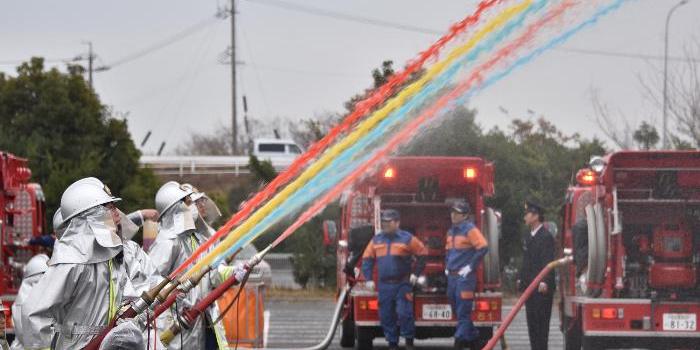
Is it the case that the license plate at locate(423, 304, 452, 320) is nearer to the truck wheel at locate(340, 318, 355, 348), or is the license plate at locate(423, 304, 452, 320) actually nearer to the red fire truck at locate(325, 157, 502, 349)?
the red fire truck at locate(325, 157, 502, 349)

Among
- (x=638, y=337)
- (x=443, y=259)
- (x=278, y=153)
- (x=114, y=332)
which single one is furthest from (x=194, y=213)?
(x=278, y=153)

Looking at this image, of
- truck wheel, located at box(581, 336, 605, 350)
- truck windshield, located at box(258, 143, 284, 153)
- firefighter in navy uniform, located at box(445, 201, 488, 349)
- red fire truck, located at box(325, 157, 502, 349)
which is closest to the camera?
truck wheel, located at box(581, 336, 605, 350)

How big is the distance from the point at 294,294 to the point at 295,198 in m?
22.0

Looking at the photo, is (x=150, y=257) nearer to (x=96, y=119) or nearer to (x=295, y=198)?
(x=295, y=198)

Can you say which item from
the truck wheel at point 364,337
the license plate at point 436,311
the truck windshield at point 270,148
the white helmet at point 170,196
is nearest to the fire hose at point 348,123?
the white helmet at point 170,196

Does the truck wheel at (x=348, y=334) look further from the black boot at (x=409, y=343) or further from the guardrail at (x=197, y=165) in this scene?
the guardrail at (x=197, y=165)

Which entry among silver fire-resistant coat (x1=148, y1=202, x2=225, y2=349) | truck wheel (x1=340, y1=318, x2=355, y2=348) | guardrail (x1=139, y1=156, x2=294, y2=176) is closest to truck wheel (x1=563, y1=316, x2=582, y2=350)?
truck wheel (x1=340, y1=318, x2=355, y2=348)

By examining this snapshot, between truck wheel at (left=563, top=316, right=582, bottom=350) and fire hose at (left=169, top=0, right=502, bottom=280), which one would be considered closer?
fire hose at (left=169, top=0, right=502, bottom=280)

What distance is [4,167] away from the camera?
20234mm

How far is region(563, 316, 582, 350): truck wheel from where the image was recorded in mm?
17766

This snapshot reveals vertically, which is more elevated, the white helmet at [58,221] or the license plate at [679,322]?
the white helmet at [58,221]

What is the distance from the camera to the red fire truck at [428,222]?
18844mm

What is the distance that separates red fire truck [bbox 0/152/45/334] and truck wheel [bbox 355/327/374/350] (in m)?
4.25

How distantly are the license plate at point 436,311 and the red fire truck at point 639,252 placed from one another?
72.2 inches
